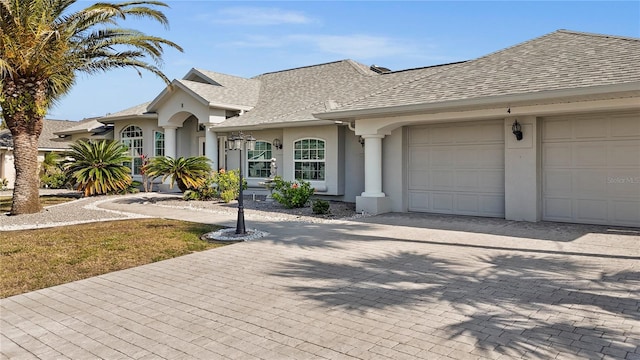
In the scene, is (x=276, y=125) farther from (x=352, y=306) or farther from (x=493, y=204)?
(x=352, y=306)

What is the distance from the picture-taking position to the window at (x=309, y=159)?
16469mm

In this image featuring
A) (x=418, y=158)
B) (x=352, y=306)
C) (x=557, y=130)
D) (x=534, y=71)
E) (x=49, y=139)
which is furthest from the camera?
(x=49, y=139)

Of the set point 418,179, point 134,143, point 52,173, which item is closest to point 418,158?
point 418,179

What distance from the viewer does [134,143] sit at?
23.4 meters

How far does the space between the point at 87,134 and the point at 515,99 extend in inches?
975

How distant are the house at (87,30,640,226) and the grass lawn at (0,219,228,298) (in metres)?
5.87

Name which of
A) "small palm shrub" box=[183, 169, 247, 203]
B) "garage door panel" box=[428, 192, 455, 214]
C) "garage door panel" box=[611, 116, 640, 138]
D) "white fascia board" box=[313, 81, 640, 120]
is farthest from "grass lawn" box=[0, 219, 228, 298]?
"garage door panel" box=[611, 116, 640, 138]

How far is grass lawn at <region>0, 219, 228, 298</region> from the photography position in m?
6.71

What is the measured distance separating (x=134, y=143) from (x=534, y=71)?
1988 centimetres

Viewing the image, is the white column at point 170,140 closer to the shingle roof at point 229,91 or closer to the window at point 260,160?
the shingle roof at point 229,91

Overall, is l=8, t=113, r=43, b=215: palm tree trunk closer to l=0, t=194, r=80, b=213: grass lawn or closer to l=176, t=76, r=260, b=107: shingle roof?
l=0, t=194, r=80, b=213: grass lawn

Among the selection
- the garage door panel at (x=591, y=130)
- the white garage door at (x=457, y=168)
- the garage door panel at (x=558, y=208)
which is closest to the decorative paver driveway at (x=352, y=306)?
the garage door panel at (x=558, y=208)

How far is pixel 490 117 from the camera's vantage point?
11367 mm

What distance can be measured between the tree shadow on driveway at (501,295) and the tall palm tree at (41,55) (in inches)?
400
